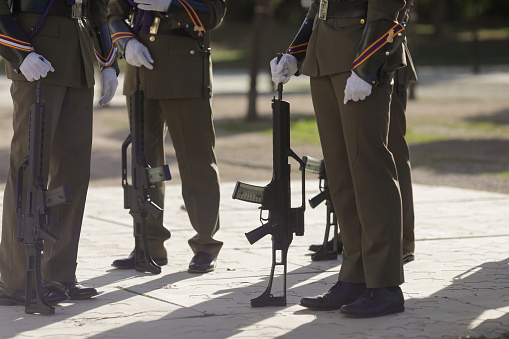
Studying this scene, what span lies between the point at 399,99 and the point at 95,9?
1.86 m

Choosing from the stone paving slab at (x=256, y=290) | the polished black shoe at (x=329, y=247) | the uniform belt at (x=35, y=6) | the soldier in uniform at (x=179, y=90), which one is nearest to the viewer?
the stone paving slab at (x=256, y=290)

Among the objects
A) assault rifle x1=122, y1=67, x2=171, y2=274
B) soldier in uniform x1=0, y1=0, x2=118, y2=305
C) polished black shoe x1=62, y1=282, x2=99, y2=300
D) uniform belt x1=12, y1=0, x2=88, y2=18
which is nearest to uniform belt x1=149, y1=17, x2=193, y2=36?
assault rifle x1=122, y1=67, x2=171, y2=274

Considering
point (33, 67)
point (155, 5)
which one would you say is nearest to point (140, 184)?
point (155, 5)

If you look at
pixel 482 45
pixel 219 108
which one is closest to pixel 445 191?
pixel 219 108

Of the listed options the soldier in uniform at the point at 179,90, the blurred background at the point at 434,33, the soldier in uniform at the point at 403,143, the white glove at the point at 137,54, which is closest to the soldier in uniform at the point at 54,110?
the white glove at the point at 137,54

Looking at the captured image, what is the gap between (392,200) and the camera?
4.60m

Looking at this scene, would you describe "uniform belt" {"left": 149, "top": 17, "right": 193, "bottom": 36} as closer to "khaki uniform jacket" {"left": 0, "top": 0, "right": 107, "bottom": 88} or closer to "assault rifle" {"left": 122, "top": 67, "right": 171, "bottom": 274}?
"assault rifle" {"left": 122, "top": 67, "right": 171, "bottom": 274}

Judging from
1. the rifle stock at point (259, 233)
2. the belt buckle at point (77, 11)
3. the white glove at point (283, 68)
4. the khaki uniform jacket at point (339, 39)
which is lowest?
the rifle stock at point (259, 233)

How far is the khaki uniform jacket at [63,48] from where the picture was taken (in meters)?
4.86

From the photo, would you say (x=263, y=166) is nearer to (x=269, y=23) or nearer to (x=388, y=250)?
(x=388, y=250)

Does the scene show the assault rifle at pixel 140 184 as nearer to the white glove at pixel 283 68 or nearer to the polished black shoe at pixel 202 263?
the polished black shoe at pixel 202 263

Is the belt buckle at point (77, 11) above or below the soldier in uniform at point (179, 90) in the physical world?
above

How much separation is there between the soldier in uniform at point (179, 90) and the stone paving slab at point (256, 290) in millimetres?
227

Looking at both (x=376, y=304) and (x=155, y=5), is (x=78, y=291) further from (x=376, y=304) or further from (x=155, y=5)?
(x=155, y=5)
